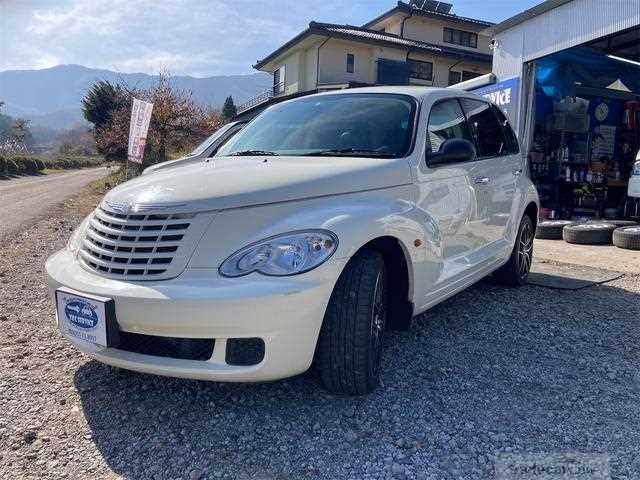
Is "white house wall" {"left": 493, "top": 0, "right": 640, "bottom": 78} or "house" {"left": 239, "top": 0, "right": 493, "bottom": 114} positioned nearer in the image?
"white house wall" {"left": 493, "top": 0, "right": 640, "bottom": 78}

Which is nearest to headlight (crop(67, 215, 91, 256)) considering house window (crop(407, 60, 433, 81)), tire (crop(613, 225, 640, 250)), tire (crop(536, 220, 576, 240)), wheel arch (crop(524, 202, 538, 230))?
wheel arch (crop(524, 202, 538, 230))

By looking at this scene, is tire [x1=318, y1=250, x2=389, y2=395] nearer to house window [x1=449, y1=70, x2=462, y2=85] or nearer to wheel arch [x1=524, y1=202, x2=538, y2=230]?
wheel arch [x1=524, y1=202, x2=538, y2=230]

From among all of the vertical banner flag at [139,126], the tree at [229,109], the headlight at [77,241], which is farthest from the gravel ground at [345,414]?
the tree at [229,109]

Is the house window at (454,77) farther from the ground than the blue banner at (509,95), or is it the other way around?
the house window at (454,77)

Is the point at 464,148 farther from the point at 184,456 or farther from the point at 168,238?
the point at 184,456

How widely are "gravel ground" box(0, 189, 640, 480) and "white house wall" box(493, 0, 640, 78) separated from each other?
17.2ft

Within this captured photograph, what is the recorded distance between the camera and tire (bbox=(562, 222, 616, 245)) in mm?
7352

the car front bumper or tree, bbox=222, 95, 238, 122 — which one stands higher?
tree, bbox=222, 95, 238, 122

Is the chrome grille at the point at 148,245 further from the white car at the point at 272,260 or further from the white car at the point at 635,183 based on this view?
the white car at the point at 635,183

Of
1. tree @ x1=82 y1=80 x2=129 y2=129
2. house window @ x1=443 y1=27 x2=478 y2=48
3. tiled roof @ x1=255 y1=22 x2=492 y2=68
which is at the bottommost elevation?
tree @ x1=82 y1=80 x2=129 y2=129

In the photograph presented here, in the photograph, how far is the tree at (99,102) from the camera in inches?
1117

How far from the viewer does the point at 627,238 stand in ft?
22.6

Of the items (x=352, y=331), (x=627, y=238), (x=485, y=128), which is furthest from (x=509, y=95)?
(x=352, y=331)

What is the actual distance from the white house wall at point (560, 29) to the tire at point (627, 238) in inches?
104
